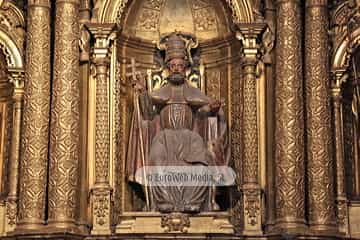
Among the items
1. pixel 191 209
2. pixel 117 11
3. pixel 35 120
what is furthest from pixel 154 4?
pixel 191 209

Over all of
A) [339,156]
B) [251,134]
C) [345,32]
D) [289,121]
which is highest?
[345,32]

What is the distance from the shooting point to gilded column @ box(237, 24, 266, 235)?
16.0 meters

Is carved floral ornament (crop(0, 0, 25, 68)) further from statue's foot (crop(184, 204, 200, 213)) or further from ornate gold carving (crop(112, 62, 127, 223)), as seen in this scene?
statue's foot (crop(184, 204, 200, 213))

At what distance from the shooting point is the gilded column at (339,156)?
16.2m

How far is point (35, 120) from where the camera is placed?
1600 cm

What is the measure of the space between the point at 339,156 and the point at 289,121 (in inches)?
47.4

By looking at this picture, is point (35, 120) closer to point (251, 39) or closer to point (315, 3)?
point (251, 39)

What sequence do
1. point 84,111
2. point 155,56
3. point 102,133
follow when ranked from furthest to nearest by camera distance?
point 155,56, point 84,111, point 102,133

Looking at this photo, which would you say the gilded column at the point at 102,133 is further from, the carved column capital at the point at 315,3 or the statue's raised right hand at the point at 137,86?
the carved column capital at the point at 315,3

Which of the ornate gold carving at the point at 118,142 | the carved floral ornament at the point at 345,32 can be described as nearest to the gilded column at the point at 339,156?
the carved floral ornament at the point at 345,32

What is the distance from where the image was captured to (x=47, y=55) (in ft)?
53.7

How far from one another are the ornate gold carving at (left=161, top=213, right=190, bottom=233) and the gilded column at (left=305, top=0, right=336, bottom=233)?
1.87 meters

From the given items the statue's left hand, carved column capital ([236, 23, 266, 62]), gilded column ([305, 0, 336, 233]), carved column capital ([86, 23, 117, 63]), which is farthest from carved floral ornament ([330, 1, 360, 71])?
carved column capital ([86, 23, 117, 63])

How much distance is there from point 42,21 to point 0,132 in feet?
6.78
